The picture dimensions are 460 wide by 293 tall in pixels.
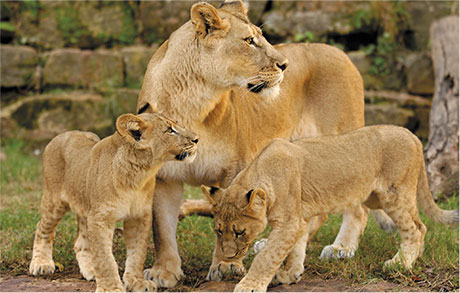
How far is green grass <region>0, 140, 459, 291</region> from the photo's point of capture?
14.3ft

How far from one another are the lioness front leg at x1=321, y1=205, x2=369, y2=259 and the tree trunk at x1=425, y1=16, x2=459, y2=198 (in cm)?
170

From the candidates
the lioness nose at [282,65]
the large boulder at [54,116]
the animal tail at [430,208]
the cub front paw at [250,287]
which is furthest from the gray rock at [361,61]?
the cub front paw at [250,287]

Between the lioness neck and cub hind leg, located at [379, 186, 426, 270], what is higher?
the lioness neck

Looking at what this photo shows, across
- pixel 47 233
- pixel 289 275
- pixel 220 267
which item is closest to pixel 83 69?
pixel 47 233

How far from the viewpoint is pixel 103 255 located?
3.82 metres

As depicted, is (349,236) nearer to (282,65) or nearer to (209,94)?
(282,65)

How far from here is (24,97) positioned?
9.17 meters

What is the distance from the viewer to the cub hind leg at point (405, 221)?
4438 millimetres

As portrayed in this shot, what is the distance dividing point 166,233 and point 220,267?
17.5 inches

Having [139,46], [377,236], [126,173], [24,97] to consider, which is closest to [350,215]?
[377,236]

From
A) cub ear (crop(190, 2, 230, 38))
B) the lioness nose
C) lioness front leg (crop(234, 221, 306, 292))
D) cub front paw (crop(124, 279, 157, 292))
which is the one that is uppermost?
cub ear (crop(190, 2, 230, 38))

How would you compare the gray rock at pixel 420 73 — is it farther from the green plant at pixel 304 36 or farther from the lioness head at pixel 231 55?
the lioness head at pixel 231 55

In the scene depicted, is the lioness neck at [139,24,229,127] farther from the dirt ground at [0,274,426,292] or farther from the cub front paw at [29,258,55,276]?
the cub front paw at [29,258,55,276]

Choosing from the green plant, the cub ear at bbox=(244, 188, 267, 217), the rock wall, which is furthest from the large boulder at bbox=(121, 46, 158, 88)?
the cub ear at bbox=(244, 188, 267, 217)
